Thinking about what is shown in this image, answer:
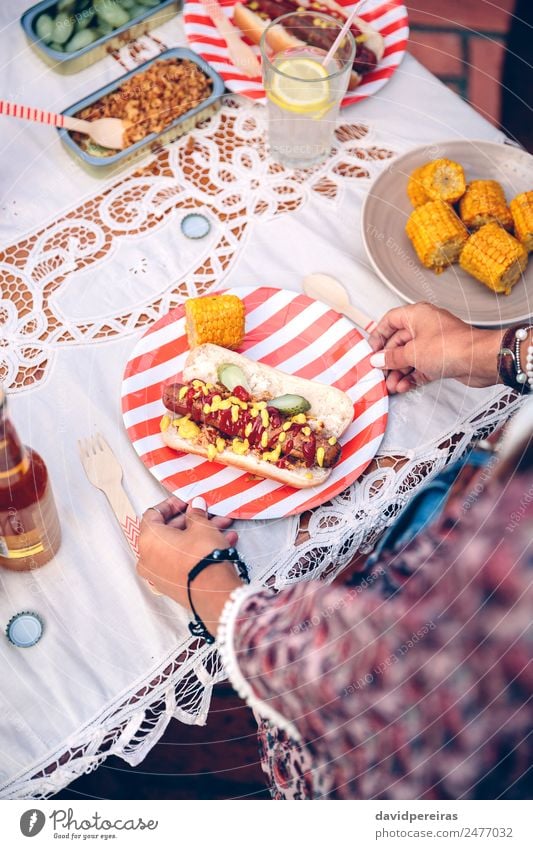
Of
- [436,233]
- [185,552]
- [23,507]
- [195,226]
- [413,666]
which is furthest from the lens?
[195,226]

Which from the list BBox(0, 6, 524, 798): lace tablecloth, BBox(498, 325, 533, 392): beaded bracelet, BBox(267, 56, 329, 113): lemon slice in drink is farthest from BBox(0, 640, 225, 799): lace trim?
BBox(267, 56, 329, 113): lemon slice in drink

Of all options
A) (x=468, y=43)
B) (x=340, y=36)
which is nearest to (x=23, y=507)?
(x=340, y=36)

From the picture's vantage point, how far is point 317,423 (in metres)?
1.17

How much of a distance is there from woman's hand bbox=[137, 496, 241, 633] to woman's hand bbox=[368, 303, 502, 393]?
0.37 meters

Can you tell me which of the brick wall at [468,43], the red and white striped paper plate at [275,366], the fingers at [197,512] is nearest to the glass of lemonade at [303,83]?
the red and white striped paper plate at [275,366]

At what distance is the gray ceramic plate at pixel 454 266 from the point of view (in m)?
1.31

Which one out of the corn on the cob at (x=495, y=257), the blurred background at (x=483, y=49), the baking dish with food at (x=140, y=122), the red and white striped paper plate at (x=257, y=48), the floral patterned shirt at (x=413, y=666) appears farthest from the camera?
the blurred background at (x=483, y=49)

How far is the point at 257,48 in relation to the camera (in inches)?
60.2

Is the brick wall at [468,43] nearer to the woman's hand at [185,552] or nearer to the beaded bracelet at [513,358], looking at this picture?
the beaded bracelet at [513,358]

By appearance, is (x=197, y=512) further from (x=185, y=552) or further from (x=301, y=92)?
(x=301, y=92)

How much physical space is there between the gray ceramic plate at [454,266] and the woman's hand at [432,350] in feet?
0.23

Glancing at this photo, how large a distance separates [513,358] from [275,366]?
0.37 m
